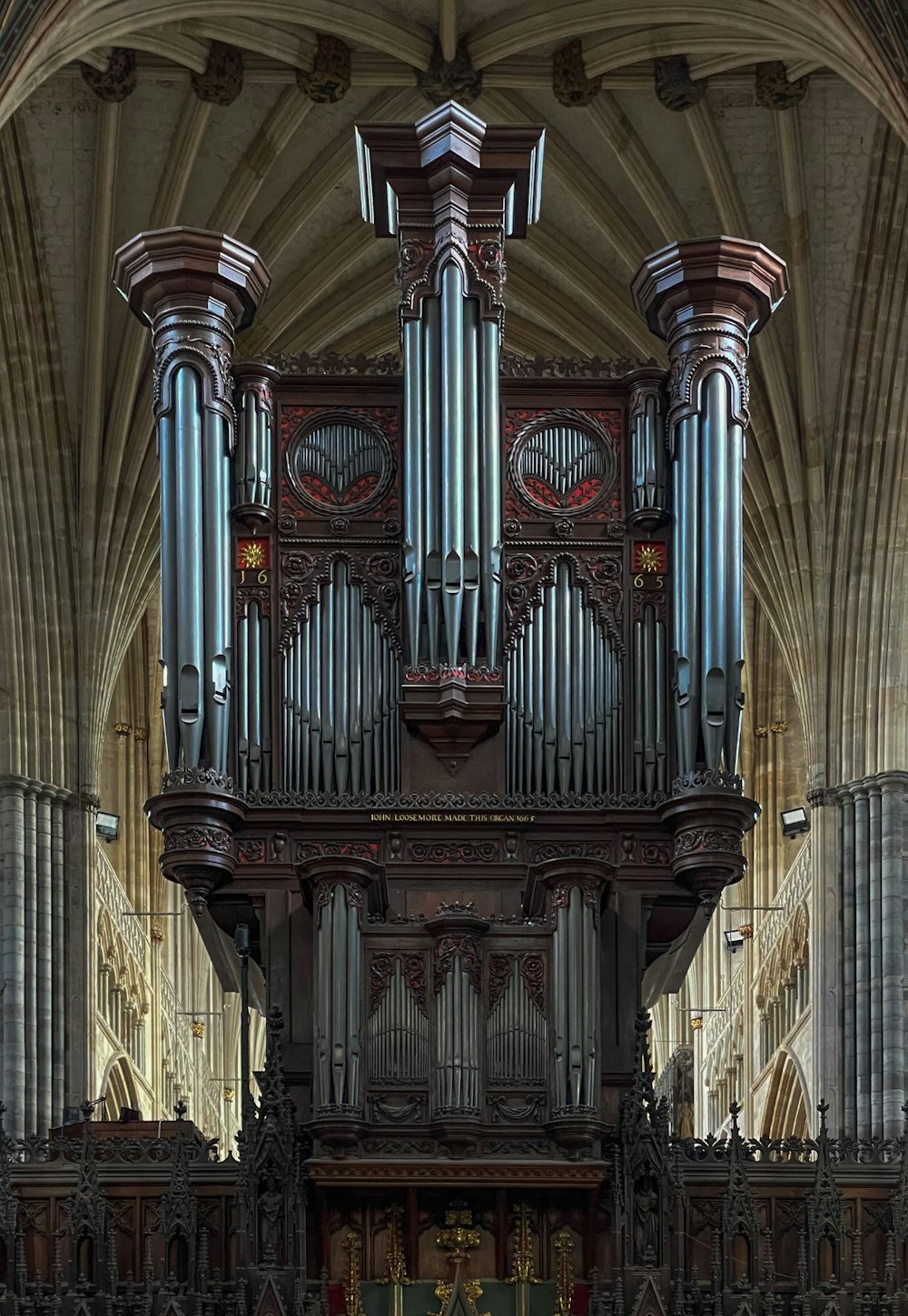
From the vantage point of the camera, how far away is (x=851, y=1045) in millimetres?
35219

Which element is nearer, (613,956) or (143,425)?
(613,956)

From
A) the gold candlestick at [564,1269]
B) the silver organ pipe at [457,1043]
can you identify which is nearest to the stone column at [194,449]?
the silver organ pipe at [457,1043]

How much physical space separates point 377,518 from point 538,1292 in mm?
5505

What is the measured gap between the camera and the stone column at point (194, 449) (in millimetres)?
21312

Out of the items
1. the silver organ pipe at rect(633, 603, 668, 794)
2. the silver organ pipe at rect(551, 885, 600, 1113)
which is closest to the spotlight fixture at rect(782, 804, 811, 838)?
the silver organ pipe at rect(633, 603, 668, 794)

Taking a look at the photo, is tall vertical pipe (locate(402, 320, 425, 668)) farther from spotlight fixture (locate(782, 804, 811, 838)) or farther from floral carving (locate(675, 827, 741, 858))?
spotlight fixture (locate(782, 804, 811, 838))

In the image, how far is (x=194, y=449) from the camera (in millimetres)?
21891

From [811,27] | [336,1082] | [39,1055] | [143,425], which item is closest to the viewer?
[336,1082]

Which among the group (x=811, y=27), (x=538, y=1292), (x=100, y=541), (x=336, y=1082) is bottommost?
(x=538, y=1292)

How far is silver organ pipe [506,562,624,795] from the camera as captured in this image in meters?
21.5

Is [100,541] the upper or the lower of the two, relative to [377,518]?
upper

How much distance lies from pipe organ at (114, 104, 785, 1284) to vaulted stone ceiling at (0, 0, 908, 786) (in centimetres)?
1046

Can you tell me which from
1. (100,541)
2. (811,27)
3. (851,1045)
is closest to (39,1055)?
(100,541)

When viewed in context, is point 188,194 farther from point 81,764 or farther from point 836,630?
point 836,630
